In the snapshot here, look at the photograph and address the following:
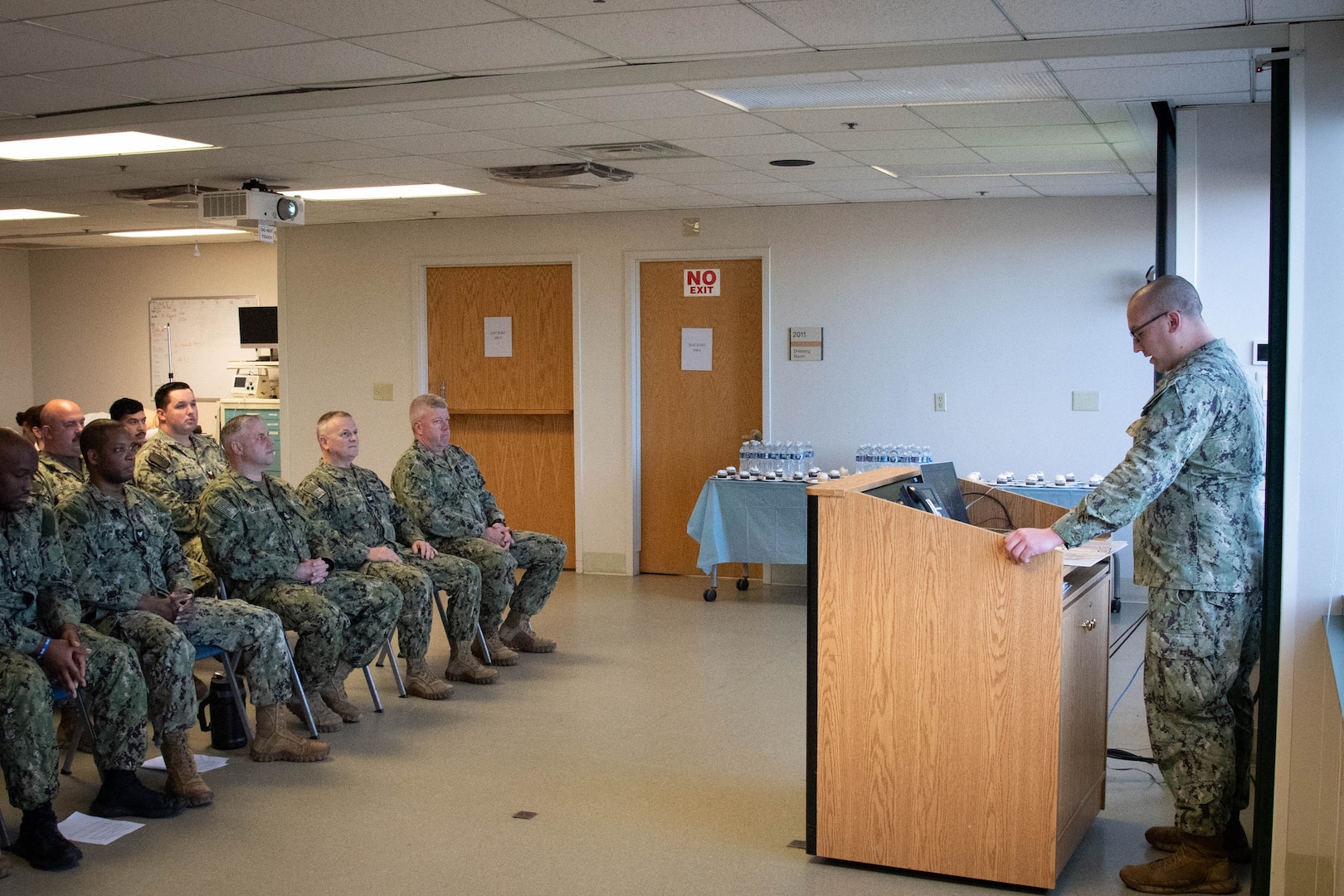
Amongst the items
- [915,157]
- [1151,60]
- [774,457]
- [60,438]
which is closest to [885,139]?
[915,157]

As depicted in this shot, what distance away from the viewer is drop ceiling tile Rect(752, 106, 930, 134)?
5.13 meters

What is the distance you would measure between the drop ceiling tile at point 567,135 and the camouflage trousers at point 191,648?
2.44 m

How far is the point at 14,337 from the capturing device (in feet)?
40.3

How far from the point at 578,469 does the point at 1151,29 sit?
5.59 meters

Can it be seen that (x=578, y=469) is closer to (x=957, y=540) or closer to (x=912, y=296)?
(x=912, y=296)

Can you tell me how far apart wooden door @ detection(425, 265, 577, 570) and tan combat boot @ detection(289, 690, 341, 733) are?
4.08 m

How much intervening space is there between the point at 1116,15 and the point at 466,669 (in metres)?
3.92

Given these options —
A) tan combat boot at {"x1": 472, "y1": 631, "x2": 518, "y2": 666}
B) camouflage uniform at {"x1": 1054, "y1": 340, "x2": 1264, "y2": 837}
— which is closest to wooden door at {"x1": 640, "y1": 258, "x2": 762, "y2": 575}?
tan combat boot at {"x1": 472, "y1": 631, "x2": 518, "y2": 666}

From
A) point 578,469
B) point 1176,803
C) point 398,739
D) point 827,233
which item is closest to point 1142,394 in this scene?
point 827,233

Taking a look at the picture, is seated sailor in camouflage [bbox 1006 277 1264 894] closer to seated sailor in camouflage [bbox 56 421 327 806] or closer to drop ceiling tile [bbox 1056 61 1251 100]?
drop ceiling tile [bbox 1056 61 1251 100]

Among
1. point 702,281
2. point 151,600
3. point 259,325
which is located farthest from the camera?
point 259,325

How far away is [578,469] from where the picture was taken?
891cm

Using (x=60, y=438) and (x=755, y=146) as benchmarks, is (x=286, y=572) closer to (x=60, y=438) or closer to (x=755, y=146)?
(x=60, y=438)

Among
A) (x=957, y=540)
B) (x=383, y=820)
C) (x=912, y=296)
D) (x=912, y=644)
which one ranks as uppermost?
(x=912, y=296)
